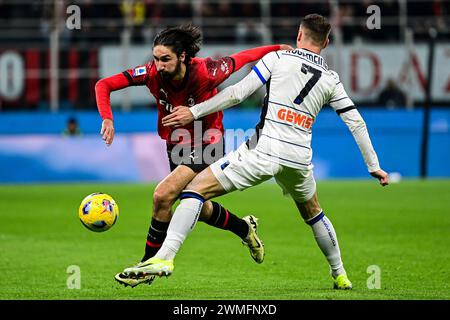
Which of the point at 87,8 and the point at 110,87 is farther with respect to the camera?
the point at 87,8

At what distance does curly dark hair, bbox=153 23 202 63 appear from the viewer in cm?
817

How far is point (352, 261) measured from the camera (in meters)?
10.5

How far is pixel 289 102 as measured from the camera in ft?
25.4

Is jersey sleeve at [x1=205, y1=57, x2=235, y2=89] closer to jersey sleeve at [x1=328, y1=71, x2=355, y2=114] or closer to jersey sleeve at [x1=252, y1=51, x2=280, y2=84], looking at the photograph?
jersey sleeve at [x1=252, y1=51, x2=280, y2=84]

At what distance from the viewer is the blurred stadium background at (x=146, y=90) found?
22906 millimetres

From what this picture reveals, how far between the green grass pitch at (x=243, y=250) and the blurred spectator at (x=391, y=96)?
413cm

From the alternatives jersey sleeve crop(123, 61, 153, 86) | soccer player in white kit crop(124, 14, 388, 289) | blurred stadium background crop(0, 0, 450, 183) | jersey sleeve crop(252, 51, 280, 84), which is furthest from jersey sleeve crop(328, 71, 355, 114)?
blurred stadium background crop(0, 0, 450, 183)

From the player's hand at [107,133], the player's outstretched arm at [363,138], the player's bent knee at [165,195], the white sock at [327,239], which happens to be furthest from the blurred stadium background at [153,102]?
the player's hand at [107,133]

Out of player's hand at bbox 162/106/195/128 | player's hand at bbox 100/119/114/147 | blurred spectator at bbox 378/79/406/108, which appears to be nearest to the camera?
player's hand at bbox 162/106/195/128

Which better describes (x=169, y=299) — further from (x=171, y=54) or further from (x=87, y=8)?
(x=87, y=8)

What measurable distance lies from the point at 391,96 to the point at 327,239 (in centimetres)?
1593

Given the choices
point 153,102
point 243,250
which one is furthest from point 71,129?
point 243,250

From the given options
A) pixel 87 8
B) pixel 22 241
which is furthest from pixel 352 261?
pixel 87 8
